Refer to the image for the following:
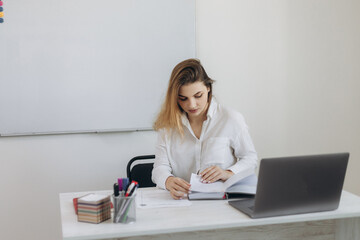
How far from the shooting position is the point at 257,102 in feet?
Answer: 9.57

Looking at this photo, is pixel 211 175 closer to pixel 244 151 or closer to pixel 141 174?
pixel 244 151

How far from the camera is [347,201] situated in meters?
1.63

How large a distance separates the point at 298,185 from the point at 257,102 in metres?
1.54

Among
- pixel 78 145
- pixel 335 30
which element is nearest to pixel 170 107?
pixel 78 145

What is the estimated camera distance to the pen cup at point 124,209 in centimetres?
139

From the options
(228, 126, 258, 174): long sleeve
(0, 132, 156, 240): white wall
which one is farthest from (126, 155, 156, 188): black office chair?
(228, 126, 258, 174): long sleeve

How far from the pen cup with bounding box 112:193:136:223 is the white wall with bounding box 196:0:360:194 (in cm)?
160

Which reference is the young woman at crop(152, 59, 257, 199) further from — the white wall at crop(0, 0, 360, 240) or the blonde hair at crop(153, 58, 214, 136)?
the white wall at crop(0, 0, 360, 240)

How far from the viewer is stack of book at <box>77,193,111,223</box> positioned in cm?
140

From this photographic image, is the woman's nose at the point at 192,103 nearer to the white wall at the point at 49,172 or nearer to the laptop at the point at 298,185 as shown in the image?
the laptop at the point at 298,185

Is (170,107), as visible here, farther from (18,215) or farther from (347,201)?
(18,215)

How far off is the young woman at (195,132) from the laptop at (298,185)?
0.47m

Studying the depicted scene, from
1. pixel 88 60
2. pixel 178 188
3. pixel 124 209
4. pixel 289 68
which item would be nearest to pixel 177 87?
pixel 178 188

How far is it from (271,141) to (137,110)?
97 centimetres
